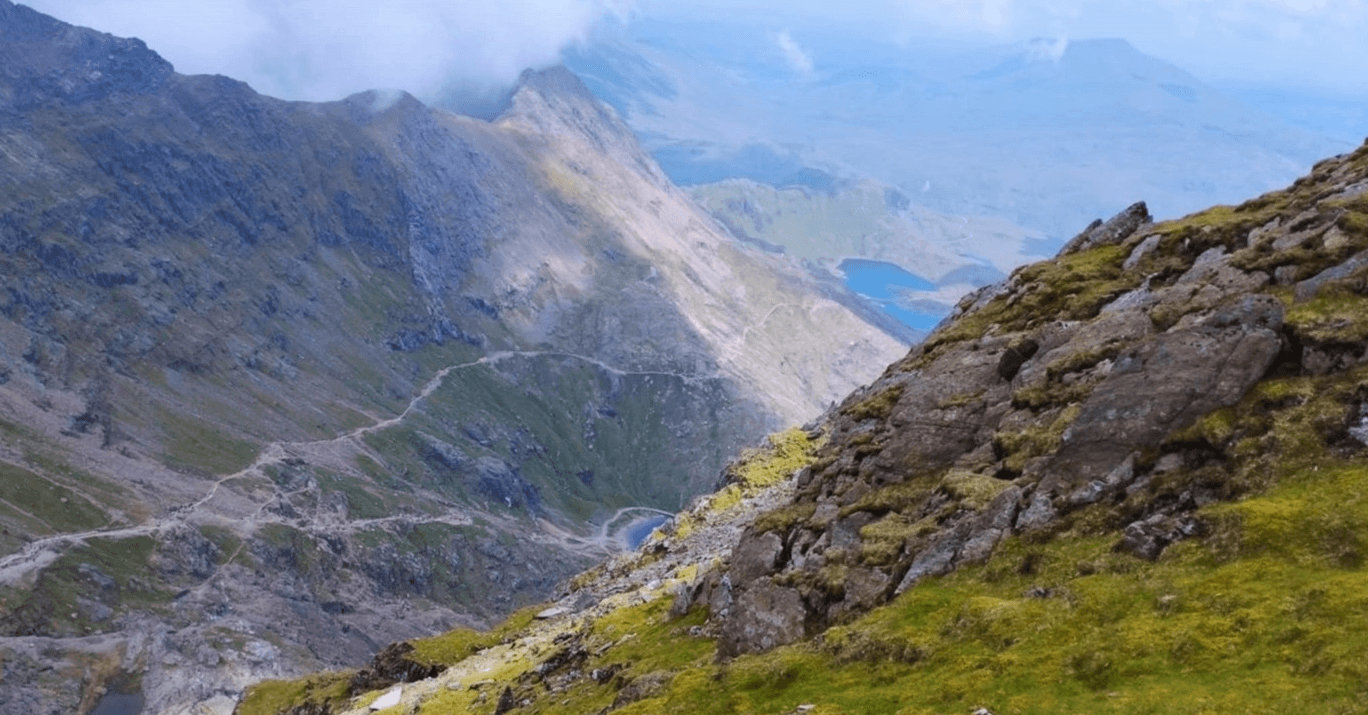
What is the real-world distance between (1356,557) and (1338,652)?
500 cm

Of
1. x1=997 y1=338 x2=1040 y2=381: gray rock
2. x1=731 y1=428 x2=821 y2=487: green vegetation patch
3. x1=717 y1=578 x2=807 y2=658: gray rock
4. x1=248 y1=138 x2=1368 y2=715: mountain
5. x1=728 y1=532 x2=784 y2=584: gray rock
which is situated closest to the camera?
x1=248 y1=138 x2=1368 y2=715: mountain

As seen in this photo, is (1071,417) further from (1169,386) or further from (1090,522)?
(1090,522)

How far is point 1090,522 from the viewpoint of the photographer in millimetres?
39000

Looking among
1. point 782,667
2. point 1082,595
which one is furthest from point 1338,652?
point 782,667

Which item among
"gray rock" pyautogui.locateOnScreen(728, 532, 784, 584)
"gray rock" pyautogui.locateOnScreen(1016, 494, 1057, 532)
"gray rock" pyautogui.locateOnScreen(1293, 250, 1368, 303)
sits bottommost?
"gray rock" pyautogui.locateOnScreen(728, 532, 784, 584)

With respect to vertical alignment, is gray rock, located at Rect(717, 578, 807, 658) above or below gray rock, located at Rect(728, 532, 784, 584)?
below

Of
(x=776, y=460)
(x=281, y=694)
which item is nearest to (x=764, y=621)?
(x=776, y=460)

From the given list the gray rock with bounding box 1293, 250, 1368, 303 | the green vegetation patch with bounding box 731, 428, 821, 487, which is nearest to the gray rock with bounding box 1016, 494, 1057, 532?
the gray rock with bounding box 1293, 250, 1368, 303

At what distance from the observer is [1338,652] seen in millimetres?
27969

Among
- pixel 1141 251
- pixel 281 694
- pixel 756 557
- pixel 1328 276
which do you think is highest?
pixel 1141 251

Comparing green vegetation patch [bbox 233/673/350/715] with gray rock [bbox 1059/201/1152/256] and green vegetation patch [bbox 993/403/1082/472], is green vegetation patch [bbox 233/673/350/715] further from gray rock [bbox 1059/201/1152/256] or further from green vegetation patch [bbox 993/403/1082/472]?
gray rock [bbox 1059/201/1152/256]

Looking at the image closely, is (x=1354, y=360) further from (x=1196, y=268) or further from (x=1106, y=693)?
(x=1106, y=693)

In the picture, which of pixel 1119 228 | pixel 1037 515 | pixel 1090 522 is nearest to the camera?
pixel 1090 522

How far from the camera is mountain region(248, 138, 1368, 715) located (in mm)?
31438
